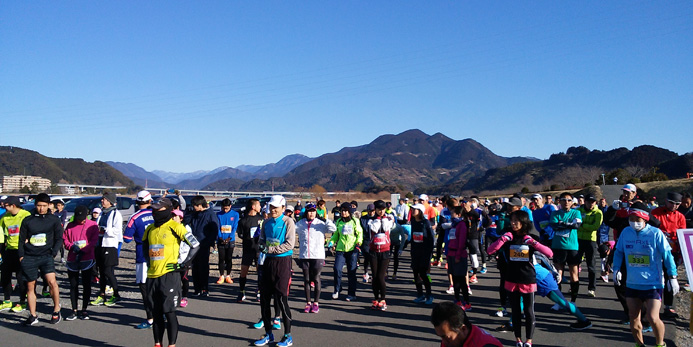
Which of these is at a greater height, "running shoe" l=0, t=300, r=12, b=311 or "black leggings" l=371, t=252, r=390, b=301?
"black leggings" l=371, t=252, r=390, b=301

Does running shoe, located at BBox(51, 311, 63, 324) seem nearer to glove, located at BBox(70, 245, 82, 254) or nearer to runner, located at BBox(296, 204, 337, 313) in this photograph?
glove, located at BBox(70, 245, 82, 254)

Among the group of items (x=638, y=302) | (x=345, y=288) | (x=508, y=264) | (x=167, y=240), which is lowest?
(x=345, y=288)

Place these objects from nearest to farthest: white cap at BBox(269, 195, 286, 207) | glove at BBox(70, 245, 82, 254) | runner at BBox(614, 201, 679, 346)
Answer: runner at BBox(614, 201, 679, 346) → white cap at BBox(269, 195, 286, 207) → glove at BBox(70, 245, 82, 254)

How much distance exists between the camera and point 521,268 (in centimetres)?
569

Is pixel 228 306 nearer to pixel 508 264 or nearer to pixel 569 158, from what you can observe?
pixel 508 264

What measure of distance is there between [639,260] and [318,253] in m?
4.80

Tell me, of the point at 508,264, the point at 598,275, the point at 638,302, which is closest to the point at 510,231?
the point at 508,264

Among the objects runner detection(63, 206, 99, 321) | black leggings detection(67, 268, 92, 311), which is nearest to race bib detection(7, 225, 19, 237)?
runner detection(63, 206, 99, 321)

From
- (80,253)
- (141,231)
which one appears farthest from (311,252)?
(80,253)

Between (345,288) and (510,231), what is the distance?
5051 mm

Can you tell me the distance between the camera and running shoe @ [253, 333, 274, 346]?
6023 millimetres

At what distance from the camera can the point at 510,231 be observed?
236 inches

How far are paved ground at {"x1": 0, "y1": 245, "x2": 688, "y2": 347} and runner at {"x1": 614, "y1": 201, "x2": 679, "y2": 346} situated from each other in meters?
0.84

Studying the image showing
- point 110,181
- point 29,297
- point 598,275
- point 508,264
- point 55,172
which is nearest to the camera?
point 508,264
